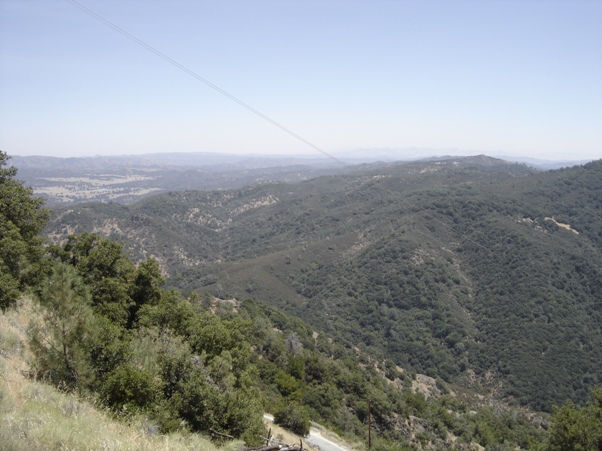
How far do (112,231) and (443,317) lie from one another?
355ft

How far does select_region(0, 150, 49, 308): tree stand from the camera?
602 inches

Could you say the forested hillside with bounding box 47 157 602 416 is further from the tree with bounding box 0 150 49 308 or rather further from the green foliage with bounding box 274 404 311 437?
the tree with bounding box 0 150 49 308

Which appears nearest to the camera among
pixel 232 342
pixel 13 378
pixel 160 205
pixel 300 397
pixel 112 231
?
pixel 13 378

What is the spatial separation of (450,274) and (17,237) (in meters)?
79.8

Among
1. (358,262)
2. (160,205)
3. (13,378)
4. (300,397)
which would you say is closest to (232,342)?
(13,378)

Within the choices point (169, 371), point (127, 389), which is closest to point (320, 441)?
point (169, 371)

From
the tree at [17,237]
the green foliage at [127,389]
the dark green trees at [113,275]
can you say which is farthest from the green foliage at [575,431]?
the tree at [17,237]

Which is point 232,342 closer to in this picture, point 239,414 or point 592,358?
point 239,414

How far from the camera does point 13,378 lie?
328 inches

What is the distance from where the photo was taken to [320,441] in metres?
19.4

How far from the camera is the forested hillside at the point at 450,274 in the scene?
60312 mm

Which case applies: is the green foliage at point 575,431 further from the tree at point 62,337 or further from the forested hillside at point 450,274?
the forested hillside at point 450,274

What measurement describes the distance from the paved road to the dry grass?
9932mm

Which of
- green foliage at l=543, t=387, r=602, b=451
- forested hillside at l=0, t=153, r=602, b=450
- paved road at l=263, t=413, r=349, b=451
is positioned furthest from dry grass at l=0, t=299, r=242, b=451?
green foliage at l=543, t=387, r=602, b=451
